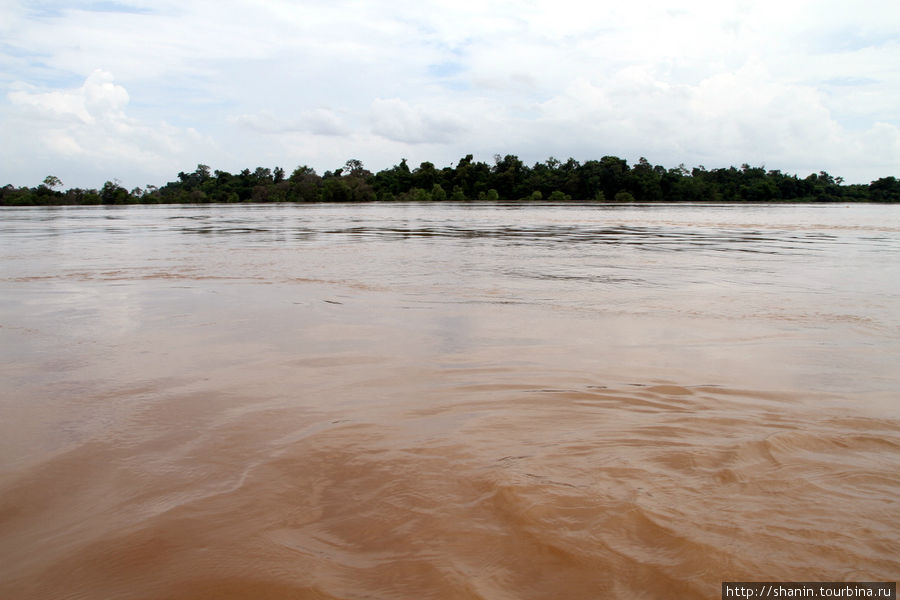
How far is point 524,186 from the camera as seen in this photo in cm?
8731

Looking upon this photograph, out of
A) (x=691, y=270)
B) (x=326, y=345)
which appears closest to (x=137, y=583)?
(x=326, y=345)

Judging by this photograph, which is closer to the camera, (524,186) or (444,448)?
(444,448)

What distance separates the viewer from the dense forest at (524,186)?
8206cm

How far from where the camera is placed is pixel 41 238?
15578 millimetres

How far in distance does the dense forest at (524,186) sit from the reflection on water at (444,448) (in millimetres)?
78329

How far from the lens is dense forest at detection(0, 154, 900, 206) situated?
82.1 metres

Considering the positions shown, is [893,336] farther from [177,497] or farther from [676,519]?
[177,497]

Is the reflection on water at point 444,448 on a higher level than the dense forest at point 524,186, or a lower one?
lower

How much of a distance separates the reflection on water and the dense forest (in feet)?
257

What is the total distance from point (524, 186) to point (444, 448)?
87.3m

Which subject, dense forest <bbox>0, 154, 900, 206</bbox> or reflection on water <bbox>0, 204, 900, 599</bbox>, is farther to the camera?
dense forest <bbox>0, 154, 900, 206</bbox>

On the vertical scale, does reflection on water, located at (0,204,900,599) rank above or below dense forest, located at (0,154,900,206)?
below

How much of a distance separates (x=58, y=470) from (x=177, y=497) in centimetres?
64

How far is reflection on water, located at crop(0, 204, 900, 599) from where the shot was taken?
5.98ft
